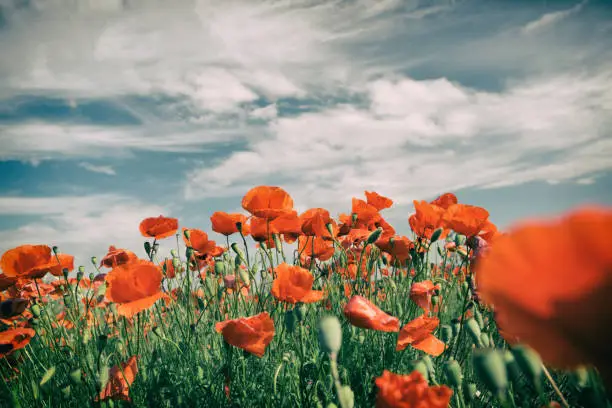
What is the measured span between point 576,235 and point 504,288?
0.10 meters

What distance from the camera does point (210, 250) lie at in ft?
10.2

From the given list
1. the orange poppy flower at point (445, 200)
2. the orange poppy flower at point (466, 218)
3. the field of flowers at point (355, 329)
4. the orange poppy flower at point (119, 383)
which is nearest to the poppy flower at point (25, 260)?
the field of flowers at point (355, 329)

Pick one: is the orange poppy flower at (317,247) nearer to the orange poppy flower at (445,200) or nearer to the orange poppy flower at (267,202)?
the orange poppy flower at (267,202)

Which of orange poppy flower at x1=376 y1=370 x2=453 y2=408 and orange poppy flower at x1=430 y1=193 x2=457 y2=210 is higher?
orange poppy flower at x1=430 y1=193 x2=457 y2=210

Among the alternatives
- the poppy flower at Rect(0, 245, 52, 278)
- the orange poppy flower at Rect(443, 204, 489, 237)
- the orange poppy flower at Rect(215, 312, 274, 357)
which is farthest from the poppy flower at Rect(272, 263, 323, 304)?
the poppy flower at Rect(0, 245, 52, 278)

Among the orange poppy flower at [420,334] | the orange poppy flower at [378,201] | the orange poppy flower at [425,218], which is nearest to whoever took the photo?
the orange poppy flower at [420,334]

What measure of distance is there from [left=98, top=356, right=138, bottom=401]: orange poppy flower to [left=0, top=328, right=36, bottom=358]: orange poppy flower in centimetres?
69

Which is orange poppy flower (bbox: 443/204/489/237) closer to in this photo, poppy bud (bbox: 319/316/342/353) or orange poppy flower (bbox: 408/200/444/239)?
orange poppy flower (bbox: 408/200/444/239)

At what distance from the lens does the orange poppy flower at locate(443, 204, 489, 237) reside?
188cm

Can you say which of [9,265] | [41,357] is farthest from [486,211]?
[41,357]

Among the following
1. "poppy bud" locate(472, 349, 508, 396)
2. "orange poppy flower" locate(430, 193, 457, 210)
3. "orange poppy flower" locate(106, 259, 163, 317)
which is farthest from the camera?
"orange poppy flower" locate(430, 193, 457, 210)

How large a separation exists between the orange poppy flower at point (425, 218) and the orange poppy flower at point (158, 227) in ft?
5.80

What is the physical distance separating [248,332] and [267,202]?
37.7 inches

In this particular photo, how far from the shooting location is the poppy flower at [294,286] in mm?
1752
